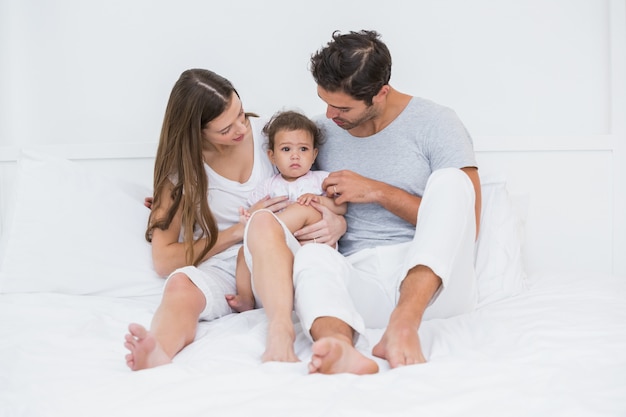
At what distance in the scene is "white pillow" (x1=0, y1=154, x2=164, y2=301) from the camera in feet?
5.93

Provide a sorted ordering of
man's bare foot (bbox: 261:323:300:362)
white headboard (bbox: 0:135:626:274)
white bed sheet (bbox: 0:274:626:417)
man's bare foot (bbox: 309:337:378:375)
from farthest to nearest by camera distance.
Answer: white headboard (bbox: 0:135:626:274) → man's bare foot (bbox: 261:323:300:362) → man's bare foot (bbox: 309:337:378:375) → white bed sheet (bbox: 0:274:626:417)

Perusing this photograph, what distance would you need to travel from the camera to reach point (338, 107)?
167cm

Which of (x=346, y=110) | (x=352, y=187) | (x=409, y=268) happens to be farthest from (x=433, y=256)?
(x=346, y=110)

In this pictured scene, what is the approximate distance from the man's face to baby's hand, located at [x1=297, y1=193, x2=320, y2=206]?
0.69 feet

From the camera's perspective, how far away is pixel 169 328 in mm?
1323

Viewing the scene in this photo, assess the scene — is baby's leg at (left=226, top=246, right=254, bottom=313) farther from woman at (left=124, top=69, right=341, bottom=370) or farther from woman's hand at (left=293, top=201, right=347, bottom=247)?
woman's hand at (left=293, top=201, right=347, bottom=247)

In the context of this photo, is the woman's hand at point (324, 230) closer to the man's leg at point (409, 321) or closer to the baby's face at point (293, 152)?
the baby's face at point (293, 152)

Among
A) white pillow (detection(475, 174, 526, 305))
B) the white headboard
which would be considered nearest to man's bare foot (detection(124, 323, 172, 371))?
white pillow (detection(475, 174, 526, 305))

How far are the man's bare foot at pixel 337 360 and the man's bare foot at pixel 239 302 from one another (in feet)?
1.94

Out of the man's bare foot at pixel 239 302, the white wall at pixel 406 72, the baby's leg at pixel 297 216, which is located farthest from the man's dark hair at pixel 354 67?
the white wall at pixel 406 72

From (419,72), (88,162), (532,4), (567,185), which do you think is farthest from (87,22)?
(567,185)

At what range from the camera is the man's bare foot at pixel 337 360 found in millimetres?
1047

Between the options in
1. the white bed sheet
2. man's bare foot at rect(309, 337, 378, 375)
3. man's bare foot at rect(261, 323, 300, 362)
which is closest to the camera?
the white bed sheet

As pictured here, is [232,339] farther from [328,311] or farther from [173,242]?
[173,242]
